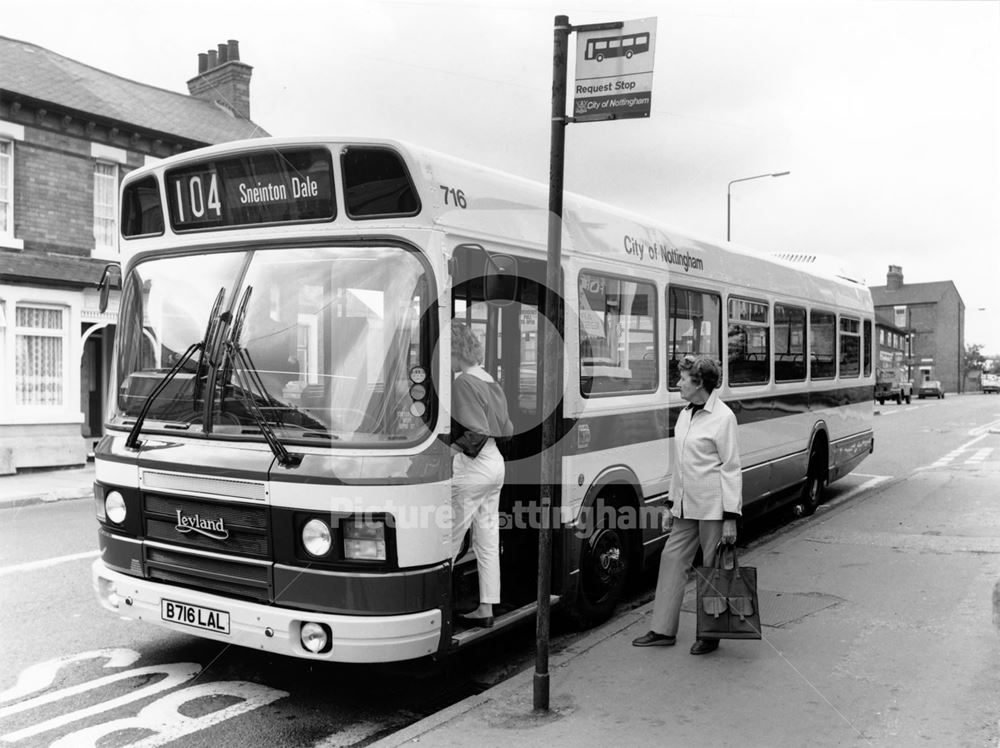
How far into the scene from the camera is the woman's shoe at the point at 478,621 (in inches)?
199

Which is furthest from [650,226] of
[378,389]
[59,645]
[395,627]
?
[59,645]


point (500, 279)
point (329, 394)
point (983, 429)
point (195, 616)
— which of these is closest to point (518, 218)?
point (500, 279)

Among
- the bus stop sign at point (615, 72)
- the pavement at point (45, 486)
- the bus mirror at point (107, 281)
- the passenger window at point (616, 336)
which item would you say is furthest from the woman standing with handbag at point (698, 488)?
the pavement at point (45, 486)

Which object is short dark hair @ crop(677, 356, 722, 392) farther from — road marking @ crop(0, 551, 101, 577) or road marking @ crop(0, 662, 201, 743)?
road marking @ crop(0, 551, 101, 577)

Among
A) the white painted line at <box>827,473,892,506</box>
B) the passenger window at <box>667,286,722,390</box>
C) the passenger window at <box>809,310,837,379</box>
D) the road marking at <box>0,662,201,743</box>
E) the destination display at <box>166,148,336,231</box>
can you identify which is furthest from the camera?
the white painted line at <box>827,473,892,506</box>

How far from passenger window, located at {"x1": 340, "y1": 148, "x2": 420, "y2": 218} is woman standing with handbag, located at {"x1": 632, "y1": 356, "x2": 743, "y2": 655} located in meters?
1.99

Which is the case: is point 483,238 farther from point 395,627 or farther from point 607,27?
point 395,627

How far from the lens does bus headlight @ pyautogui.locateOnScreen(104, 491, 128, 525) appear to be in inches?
203

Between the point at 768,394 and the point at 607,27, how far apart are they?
5.70 m

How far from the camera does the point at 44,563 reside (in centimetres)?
848

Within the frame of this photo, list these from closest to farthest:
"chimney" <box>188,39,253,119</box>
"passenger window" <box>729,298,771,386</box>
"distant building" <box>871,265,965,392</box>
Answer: "passenger window" <box>729,298,771,386</box>
"chimney" <box>188,39,253,119</box>
"distant building" <box>871,265,965,392</box>

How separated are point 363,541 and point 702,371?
89.9 inches

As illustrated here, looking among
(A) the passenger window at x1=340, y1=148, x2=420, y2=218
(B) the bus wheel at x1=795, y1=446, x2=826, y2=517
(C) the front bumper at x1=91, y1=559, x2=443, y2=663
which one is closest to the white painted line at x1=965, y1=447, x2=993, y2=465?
(B) the bus wheel at x1=795, y1=446, x2=826, y2=517

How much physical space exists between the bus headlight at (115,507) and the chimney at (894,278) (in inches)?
4237
